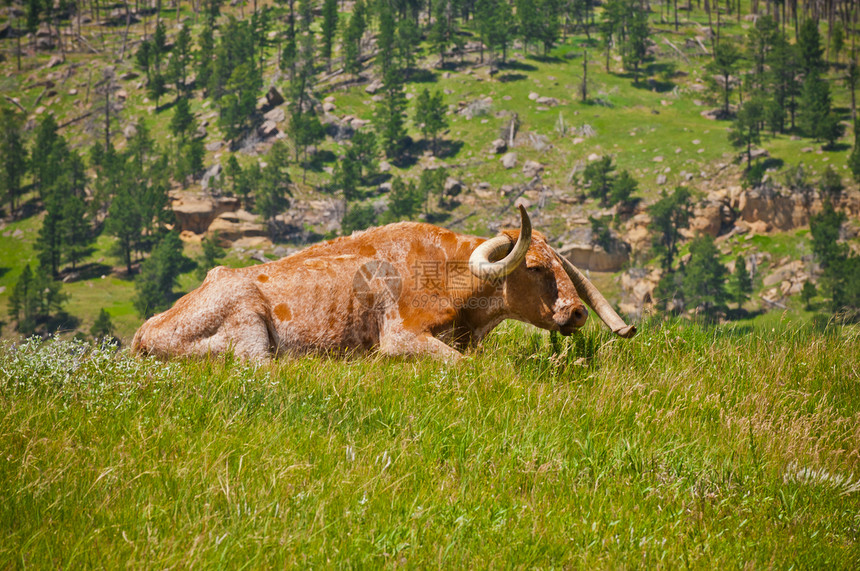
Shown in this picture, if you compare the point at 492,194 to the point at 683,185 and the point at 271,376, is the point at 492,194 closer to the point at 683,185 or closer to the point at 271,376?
the point at 683,185

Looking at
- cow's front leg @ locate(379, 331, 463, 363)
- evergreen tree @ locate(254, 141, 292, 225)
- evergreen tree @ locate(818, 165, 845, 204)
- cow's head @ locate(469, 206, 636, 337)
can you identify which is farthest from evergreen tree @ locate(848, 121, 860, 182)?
cow's front leg @ locate(379, 331, 463, 363)

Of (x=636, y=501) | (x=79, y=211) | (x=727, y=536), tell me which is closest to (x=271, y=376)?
(x=636, y=501)

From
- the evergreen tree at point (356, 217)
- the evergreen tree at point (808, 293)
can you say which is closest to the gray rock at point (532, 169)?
the evergreen tree at point (356, 217)

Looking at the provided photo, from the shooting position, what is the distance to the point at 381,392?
272 inches

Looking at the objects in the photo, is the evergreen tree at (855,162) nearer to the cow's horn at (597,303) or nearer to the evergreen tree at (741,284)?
the evergreen tree at (741,284)

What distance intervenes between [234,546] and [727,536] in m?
3.53

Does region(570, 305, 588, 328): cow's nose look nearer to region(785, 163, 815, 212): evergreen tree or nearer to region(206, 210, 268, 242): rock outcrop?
region(785, 163, 815, 212): evergreen tree

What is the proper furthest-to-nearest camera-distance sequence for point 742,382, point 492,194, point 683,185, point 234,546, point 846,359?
point 492,194
point 683,185
point 846,359
point 742,382
point 234,546

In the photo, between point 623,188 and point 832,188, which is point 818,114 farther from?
point 623,188

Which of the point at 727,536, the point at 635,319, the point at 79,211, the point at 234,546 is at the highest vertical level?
the point at 234,546

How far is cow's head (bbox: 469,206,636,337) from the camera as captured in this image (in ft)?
28.6

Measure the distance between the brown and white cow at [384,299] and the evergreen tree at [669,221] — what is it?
533 ft

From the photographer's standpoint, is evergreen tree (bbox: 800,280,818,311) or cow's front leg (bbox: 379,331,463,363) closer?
cow's front leg (bbox: 379,331,463,363)

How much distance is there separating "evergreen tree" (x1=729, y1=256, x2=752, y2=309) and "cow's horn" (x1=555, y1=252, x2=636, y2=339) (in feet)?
470
